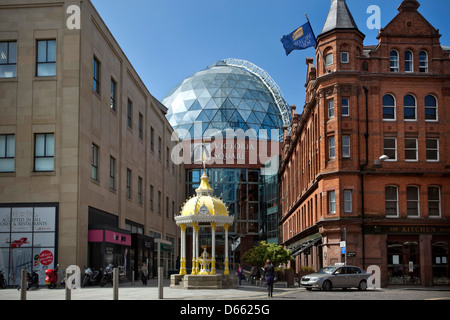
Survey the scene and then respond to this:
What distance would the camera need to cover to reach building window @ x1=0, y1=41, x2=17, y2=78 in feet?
114

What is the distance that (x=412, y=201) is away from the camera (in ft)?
140

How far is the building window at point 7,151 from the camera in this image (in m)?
33.8

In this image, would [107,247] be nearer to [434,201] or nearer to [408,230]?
[408,230]

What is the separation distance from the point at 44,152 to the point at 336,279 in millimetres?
18021

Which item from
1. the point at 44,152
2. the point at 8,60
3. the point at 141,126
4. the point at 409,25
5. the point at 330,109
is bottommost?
the point at 44,152

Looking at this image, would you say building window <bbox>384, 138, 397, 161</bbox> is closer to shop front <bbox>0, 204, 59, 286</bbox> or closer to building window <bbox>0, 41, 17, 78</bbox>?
shop front <bbox>0, 204, 59, 286</bbox>

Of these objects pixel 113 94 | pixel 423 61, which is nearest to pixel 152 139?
pixel 113 94

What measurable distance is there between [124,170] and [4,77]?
43.1ft

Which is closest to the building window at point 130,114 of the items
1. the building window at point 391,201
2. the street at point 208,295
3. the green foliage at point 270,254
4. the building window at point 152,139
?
the building window at point 152,139

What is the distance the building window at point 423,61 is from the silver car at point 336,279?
18257 millimetres

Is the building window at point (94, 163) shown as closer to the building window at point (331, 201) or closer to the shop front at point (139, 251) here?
the shop front at point (139, 251)

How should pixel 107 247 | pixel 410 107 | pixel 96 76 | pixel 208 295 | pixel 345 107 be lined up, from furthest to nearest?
pixel 410 107 < pixel 345 107 < pixel 96 76 < pixel 107 247 < pixel 208 295
